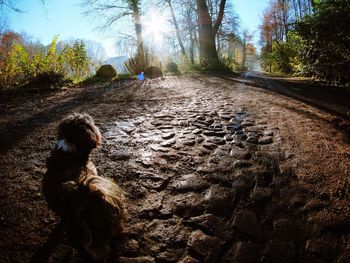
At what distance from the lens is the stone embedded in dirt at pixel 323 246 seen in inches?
77.2

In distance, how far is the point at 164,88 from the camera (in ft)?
27.3

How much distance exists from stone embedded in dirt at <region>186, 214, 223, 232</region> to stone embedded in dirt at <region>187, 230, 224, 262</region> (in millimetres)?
88

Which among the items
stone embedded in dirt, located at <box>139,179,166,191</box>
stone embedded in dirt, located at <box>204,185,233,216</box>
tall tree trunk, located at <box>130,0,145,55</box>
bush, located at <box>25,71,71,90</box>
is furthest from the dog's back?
tall tree trunk, located at <box>130,0,145,55</box>

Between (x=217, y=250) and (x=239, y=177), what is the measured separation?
1.13m

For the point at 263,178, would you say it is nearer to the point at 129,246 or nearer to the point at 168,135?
the point at 129,246

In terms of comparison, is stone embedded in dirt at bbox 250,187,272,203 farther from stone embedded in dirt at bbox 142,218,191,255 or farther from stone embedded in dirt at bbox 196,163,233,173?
stone embedded in dirt at bbox 142,218,191,255

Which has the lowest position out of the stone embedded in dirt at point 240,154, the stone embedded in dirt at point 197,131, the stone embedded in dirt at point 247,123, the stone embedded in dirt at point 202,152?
the stone embedded in dirt at point 240,154

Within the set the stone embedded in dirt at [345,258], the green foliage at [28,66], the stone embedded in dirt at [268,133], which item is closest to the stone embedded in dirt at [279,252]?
the stone embedded in dirt at [345,258]

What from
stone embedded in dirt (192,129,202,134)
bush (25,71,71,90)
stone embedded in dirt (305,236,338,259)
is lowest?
stone embedded in dirt (305,236,338,259)

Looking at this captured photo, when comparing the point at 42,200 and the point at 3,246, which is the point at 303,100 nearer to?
the point at 42,200

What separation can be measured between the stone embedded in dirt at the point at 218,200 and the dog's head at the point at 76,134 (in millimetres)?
1357

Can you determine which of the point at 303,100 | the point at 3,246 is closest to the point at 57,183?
the point at 3,246

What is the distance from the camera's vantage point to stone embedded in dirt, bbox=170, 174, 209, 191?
2.84 metres

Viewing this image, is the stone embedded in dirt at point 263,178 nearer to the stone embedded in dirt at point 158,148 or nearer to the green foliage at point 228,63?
the stone embedded in dirt at point 158,148
